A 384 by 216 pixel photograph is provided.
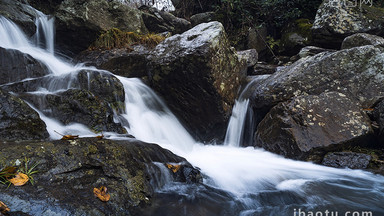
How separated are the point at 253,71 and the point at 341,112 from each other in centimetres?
367

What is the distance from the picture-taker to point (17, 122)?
2.83 m

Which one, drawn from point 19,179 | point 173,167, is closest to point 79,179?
point 19,179

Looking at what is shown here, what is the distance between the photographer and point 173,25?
10.9 meters

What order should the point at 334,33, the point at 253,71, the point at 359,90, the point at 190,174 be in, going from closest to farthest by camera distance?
1. the point at 190,174
2. the point at 359,90
3. the point at 334,33
4. the point at 253,71

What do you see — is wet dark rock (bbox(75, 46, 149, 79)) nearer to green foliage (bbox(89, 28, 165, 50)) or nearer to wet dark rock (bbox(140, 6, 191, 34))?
green foliage (bbox(89, 28, 165, 50))

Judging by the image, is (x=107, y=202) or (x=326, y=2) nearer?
(x=107, y=202)

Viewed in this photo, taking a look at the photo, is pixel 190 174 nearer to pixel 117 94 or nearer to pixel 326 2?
pixel 117 94

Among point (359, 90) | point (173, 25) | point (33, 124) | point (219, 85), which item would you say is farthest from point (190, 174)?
point (173, 25)

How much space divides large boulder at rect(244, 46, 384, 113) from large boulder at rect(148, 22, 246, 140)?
3.19 feet

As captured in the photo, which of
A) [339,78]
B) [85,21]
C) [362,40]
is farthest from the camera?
[85,21]

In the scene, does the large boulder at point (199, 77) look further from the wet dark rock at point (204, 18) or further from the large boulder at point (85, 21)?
the wet dark rock at point (204, 18)

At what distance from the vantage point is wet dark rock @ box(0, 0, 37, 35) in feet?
20.5

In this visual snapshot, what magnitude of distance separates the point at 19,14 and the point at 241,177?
22.7 ft

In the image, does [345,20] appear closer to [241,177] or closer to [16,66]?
[241,177]
